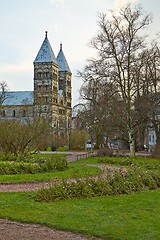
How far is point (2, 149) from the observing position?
27.0 m

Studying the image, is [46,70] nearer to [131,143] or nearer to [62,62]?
[62,62]

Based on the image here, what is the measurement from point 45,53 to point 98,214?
8492 cm

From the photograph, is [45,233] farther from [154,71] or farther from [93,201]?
[154,71]

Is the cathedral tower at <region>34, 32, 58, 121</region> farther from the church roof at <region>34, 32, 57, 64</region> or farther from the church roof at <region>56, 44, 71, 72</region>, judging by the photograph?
the church roof at <region>56, 44, 71, 72</region>

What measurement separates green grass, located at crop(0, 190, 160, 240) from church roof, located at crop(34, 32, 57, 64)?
264 ft

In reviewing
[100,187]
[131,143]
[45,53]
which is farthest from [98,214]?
[45,53]

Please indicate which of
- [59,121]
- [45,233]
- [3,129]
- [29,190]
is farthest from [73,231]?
[59,121]

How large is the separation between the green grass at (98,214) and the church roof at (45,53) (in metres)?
80.4

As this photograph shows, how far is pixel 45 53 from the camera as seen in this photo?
92.4 m

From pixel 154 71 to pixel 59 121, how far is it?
47963 mm

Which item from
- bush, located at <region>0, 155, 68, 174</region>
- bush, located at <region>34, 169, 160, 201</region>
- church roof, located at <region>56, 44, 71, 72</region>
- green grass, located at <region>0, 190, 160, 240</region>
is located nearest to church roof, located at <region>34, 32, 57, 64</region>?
church roof, located at <region>56, 44, 71, 72</region>

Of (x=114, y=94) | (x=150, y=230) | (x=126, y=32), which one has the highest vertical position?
(x=126, y=32)

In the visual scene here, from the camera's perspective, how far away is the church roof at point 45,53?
9150 centimetres

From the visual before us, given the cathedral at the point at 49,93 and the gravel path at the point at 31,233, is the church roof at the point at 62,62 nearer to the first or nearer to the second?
the cathedral at the point at 49,93
